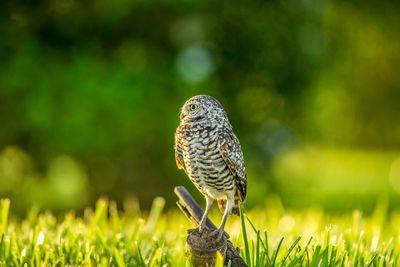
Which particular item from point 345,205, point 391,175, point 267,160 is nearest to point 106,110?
point 267,160

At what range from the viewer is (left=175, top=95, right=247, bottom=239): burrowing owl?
2.32 m

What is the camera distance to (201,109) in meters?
2.30

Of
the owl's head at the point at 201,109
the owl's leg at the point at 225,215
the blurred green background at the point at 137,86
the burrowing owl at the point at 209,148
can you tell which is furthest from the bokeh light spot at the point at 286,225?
the blurred green background at the point at 137,86

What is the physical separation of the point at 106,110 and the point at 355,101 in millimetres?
12444

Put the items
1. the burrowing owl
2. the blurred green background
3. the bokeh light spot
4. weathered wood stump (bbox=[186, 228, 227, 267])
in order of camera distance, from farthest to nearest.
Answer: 1. the blurred green background
2. the bokeh light spot
3. the burrowing owl
4. weathered wood stump (bbox=[186, 228, 227, 267])

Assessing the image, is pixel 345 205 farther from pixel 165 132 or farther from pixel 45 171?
pixel 45 171

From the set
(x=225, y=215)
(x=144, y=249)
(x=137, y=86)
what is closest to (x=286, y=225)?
(x=144, y=249)

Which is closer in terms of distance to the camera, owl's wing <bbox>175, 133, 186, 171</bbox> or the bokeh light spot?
owl's wing <bbox>175, 133, 186, 171</bbox>

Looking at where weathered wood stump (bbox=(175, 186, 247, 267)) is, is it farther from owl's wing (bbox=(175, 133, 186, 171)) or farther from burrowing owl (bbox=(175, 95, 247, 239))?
owl's wing (bbox=(175, 133, 186, 171))

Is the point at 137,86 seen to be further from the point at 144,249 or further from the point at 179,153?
the point at 179,153

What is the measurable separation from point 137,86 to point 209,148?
12.2ft

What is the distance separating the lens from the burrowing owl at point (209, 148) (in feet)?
7.62

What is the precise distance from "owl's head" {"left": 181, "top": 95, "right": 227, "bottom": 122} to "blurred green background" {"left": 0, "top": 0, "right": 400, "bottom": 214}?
3.59 m

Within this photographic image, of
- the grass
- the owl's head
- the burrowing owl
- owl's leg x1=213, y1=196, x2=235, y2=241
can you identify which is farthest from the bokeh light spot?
the owl's head
